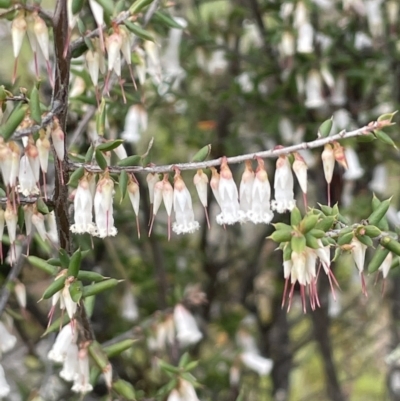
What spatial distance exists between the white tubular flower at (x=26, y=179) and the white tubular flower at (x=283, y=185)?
15.6 inches

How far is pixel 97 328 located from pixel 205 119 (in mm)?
1077

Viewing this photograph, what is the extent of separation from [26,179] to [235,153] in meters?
1.57

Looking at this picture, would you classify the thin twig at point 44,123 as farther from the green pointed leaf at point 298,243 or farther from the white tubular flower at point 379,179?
the white tubular flower at point 379,179

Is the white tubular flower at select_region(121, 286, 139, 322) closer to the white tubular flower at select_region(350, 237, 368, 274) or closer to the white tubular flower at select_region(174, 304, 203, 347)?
the white tubular flower at select_region(174, 304, 203, 347)

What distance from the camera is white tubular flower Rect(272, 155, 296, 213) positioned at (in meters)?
1.03

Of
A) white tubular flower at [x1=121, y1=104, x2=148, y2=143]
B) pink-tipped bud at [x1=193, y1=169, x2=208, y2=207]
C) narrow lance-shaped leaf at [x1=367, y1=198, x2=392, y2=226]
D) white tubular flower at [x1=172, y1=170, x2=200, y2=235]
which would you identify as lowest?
narrow lance-shaped leaf at [x1=367, y1=198, x2=392, y2=226]

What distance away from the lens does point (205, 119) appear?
9.45 feet

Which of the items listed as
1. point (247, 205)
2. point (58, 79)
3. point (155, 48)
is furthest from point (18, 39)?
point (155, 48)

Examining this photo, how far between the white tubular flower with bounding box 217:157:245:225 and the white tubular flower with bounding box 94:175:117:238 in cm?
18

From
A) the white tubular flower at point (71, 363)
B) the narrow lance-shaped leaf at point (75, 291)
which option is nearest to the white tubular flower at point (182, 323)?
the white tubular flower at point (71, 363)

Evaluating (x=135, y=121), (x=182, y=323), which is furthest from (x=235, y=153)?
(x=182, y=323)

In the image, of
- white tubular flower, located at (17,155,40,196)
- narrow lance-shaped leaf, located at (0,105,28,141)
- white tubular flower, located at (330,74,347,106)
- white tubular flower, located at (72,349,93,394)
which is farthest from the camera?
white tubular flower, located at (330,74,347,106)

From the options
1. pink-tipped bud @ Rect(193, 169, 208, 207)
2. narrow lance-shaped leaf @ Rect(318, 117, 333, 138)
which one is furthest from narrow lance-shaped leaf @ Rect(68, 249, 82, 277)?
narrow lance-shaped leaf @ Rect(318, 117, 333, 138)

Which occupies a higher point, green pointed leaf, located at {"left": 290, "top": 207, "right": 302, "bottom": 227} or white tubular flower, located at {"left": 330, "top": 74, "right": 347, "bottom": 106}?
white tubular flower, located at {"left": 330, "top": 74, "right": 347, "bottom": 106}
